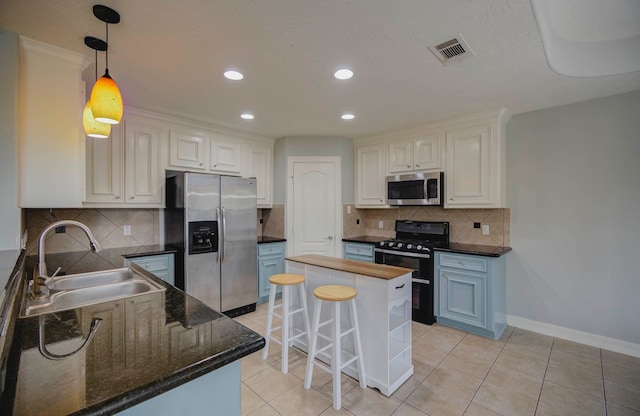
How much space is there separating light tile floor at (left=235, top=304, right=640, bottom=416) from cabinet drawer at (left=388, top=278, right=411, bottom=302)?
0.67 metres

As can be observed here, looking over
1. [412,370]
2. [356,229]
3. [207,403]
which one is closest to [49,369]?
[207,403]

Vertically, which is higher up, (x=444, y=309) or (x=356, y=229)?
(x=356, y=229)

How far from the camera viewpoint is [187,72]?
7.52ft

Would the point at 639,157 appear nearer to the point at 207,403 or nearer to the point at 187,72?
the point at 207,403

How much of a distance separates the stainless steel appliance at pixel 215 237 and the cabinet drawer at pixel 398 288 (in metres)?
2.06

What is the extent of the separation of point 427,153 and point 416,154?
14cm

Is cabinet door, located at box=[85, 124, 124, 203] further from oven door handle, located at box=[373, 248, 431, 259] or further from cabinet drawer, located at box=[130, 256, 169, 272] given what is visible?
oven door handle, located at box=[373, 248, 431, 259]

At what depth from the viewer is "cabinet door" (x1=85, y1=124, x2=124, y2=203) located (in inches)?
113

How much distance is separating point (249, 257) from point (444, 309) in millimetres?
2348

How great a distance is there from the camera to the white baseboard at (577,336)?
104 inches

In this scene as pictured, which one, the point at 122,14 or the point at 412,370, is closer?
the point at 122,14

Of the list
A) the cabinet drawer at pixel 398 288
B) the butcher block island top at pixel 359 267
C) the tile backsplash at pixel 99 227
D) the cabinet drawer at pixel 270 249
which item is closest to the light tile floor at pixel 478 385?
the cabinet drawer at pixel 398 288

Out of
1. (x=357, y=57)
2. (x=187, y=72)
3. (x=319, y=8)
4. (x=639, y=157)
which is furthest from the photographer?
(x=639, y=157)

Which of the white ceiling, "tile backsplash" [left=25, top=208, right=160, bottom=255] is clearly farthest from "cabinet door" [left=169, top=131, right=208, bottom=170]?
"tile backsplash" [left=25, top=208, right=160, bottom=255]
